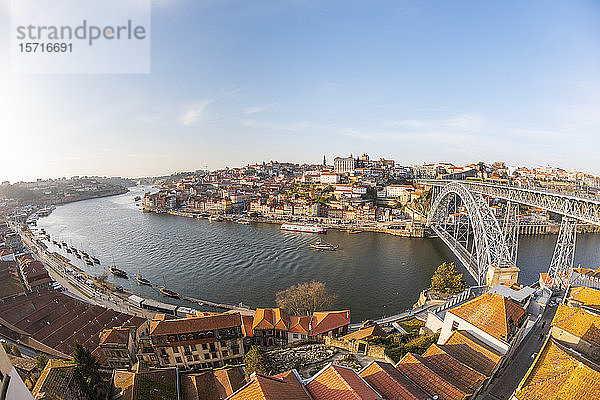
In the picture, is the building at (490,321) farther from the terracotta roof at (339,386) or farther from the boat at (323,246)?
the boat at (323,246)

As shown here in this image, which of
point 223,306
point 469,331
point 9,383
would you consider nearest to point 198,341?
point 223,306

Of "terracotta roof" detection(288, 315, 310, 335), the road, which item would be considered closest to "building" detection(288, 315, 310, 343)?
"terracotta roof" detection(288, 315, 310, 335)

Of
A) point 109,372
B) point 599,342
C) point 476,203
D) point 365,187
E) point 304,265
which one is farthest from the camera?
point 365,187

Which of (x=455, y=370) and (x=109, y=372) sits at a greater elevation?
(x=455, y=370)

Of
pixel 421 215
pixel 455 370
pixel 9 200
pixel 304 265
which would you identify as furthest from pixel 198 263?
pixel 9 200

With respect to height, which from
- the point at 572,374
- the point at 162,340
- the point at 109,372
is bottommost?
the point at 109,372

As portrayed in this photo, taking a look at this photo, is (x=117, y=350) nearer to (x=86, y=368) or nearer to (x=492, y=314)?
(x=86, y=368)

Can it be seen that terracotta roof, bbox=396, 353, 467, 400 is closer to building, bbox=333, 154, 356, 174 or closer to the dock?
the dock

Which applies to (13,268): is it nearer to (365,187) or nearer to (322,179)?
(365,187)
